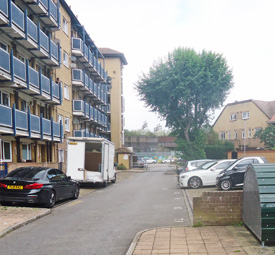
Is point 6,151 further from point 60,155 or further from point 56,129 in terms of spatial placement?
point 60,155

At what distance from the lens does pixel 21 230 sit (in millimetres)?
7965

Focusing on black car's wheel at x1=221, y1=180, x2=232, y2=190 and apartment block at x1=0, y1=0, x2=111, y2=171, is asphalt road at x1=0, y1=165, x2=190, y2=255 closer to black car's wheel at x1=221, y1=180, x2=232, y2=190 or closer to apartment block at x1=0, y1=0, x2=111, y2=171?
black car's wheel at x1=221, y1=180, x2=232, y2=190

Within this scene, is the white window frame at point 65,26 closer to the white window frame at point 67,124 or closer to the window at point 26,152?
the white window frame at point 67,124

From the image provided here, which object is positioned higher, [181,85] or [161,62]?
[161,62]

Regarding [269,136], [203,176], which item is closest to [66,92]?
[203,176]

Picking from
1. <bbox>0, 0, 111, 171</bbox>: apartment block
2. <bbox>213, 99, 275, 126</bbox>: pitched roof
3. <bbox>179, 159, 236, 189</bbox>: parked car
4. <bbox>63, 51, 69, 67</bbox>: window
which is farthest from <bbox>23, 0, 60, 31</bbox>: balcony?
<bbox>213, 99, 275, 126</bbox>: pitched roof

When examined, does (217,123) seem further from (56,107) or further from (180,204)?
(180,204)

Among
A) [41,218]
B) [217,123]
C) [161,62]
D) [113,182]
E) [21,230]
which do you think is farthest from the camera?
[217,123]

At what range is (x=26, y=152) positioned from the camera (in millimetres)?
22359

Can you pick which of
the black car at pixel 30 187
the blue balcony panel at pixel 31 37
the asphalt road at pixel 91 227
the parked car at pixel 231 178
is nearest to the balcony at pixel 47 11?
the blue balcony panel at pixel 31 37

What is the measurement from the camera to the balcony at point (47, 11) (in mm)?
22219

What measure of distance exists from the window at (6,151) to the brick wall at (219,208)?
47.0ft

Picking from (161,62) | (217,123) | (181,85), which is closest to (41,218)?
(181,85)

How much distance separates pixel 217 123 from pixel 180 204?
54310 millimetres
